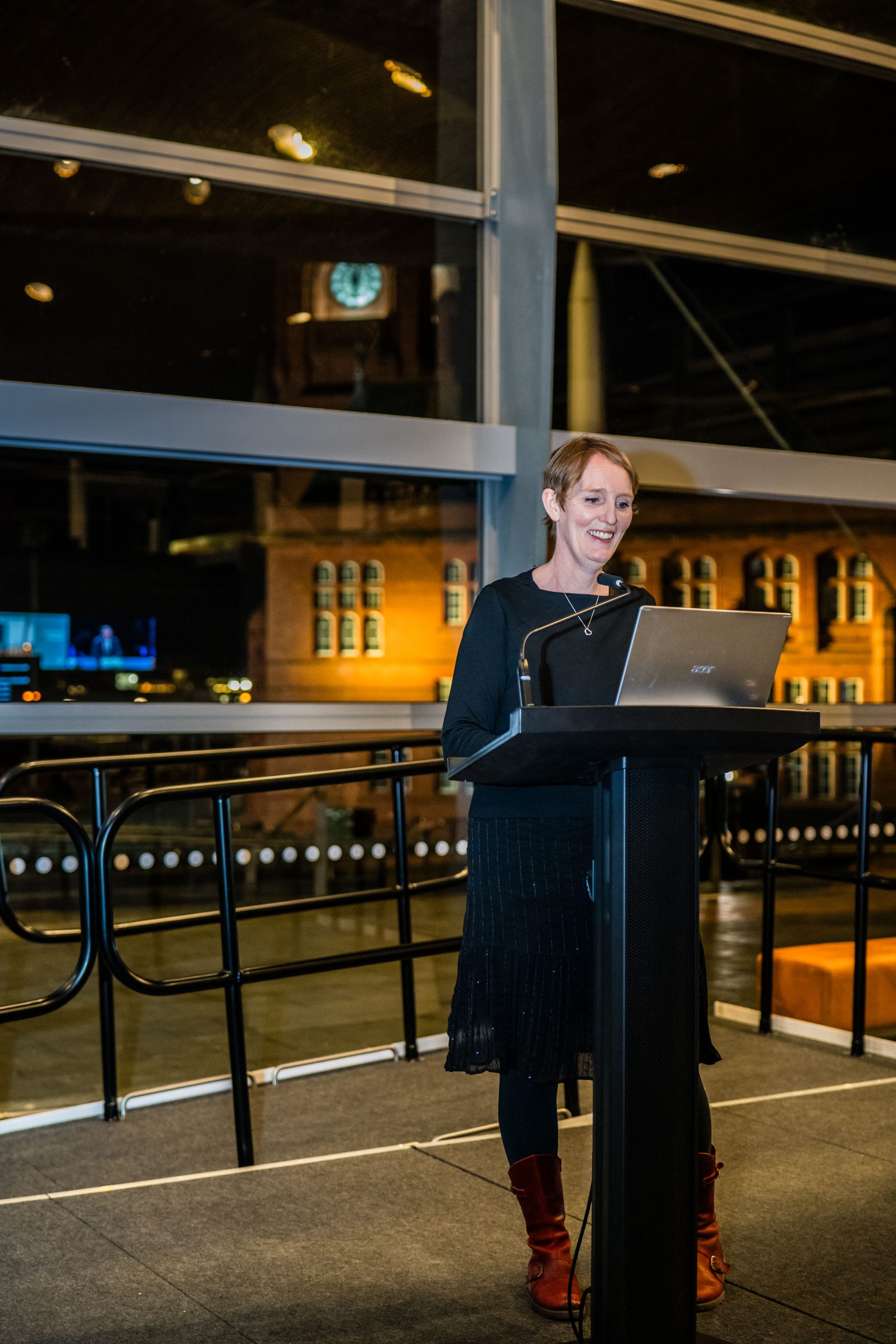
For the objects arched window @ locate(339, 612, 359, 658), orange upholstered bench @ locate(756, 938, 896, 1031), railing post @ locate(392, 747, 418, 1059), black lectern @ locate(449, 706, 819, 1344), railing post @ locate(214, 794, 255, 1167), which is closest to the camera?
black lectern @ locate(449, 706, 819, 1344)

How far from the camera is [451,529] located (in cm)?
559

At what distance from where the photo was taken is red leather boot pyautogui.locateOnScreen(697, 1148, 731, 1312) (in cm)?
248

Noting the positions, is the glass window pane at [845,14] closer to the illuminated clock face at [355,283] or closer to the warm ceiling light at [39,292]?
the illuminated clock face at [355,283]

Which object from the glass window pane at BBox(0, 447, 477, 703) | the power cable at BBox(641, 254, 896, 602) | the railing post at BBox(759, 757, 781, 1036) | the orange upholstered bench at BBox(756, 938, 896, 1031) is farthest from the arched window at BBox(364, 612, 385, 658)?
the orange upholstered bench at BBox(756, 938, 896, 1031)

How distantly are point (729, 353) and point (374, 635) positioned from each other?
2130mm

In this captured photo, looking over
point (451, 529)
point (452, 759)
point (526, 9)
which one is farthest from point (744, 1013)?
point (526, 9)

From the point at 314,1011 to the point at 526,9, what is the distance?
446cm

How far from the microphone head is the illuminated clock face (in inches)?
136

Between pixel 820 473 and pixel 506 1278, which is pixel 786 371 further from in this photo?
pixel 506 1278

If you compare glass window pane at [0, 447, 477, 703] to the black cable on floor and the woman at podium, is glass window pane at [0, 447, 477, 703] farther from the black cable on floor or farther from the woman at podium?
the black cable on floor

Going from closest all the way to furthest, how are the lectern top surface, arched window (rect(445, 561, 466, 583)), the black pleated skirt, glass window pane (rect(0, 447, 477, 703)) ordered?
the lectern top surface → the black pleated skirt → glass window pane (rect(0, 447, 477, 703)) → arched window (rect(445, 561, 466, 583))

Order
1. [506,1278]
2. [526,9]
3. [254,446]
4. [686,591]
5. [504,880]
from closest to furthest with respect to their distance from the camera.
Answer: [504,880], [506,1278], [254,446], [526,9], [686,591]

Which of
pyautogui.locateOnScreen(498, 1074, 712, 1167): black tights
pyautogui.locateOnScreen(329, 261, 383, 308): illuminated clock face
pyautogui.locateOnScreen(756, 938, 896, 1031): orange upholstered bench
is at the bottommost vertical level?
pyautogui.locateOnScreen(756, 938, 896, 1031): orange upholstered bench

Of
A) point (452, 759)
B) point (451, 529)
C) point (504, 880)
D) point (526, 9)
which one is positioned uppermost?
point (526, 9)
